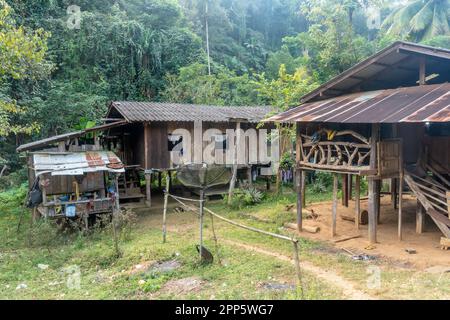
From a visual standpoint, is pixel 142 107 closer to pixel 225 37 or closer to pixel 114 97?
pixel 114 97

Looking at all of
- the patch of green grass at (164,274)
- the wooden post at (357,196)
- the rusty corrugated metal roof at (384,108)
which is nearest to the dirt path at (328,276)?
the patch of green grass at (164,274)

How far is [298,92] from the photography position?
16547 mm

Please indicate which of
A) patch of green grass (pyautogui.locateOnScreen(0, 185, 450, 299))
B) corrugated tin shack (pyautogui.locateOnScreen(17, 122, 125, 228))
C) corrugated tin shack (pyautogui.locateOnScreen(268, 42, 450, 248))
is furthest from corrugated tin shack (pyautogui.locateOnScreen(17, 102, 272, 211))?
corrugated tin shack (pyautogui.locateOnScreen(268, 42, 450, 248))

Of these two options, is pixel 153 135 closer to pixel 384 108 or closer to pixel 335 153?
pixel 335 153

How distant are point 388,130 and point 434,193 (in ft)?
7.52

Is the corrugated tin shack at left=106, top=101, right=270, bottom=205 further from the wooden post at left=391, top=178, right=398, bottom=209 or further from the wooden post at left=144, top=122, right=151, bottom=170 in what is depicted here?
the wooden post at left=391, top=178, right=398, bottom=209

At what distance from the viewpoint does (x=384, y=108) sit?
9398mm

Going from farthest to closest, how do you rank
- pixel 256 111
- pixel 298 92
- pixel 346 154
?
pixel 256 111 → pixel 298 92 → pixel 346 154

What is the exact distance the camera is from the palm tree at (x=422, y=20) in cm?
2370

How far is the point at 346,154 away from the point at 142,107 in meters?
10.1

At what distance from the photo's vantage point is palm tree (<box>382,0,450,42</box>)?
23.7m

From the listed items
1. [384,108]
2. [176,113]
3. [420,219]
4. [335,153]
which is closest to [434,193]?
[420,219]

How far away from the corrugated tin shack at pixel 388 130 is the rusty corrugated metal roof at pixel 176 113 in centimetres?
605
